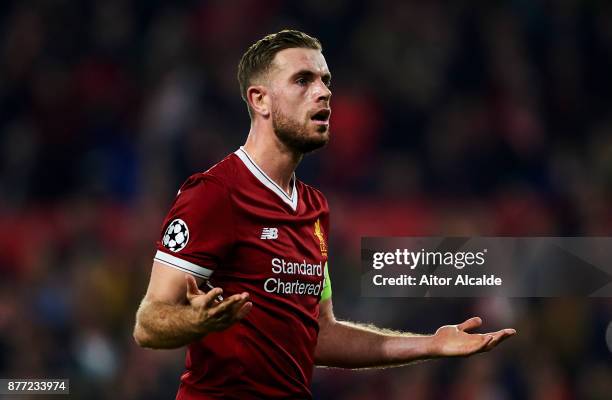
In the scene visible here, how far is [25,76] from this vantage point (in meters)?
9.47

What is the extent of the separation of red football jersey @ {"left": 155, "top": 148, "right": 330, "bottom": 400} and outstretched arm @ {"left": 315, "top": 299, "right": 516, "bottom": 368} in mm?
316

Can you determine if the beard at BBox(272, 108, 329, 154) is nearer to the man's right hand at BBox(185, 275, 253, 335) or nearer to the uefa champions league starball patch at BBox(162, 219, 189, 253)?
the uefa champions league starball patch at BBox(162, 219, 189, 253)

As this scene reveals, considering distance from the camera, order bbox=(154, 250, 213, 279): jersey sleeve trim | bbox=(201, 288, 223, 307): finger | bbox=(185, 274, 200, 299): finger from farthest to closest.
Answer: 1. bbox=(154, 250, 213, 279): jersey sleeve trim
2. bbox=(185, 274, 200, 299): finger
3. bbox=(201, 288, 223, 307): finger

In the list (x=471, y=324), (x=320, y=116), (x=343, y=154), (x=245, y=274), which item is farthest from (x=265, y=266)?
(x=343, y=154)

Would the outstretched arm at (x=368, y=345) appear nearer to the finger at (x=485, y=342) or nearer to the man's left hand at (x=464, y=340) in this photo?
the man's left hand at (x=464, y=340)

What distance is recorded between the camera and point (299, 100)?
145 inches

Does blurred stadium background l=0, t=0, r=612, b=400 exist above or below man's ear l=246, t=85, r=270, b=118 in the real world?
above

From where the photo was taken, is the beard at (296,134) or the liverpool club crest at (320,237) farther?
the liverpool club crest at (320,237)

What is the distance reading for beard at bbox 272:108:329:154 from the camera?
12.0 ft

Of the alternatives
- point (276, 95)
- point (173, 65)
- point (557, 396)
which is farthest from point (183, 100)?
point (276, 95)

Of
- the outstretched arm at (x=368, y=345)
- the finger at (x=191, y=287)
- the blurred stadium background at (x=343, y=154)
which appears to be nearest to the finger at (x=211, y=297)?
the finger at (x=191, y=287)

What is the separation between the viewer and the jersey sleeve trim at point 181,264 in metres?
3.31

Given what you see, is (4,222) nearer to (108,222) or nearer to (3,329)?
(108,222)

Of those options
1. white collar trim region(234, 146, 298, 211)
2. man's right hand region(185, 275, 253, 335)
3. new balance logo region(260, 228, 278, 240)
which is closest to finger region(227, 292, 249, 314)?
man's right hand region(185, 275, 253, 335)
